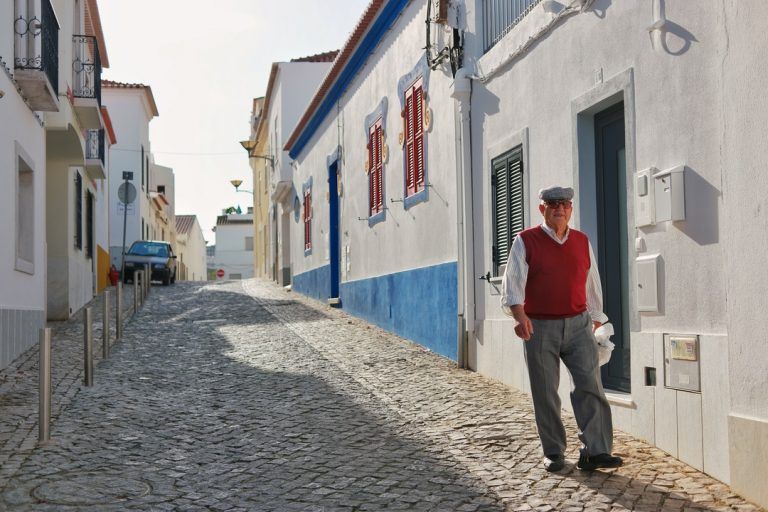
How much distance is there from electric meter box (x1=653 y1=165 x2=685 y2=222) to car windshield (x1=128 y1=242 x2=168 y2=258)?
2601 centimetres

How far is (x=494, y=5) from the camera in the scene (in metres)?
10.5

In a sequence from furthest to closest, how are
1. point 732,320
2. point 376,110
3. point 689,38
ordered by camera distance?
point 376,110 → point 689,38 → point 732,320

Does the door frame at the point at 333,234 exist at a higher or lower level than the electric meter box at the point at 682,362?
higher

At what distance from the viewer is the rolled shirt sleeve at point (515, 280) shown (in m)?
6.00

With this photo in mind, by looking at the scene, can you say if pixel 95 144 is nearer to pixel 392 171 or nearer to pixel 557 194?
pixel 392 171

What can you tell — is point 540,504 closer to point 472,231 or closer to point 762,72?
point 762,72

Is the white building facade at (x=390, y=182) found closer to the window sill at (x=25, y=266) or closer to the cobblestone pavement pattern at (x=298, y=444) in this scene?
the cobblestone pavement pattern at (x=298, y=444)

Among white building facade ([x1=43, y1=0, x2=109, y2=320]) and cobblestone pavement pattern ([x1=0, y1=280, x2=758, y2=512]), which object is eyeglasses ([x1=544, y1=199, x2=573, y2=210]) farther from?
white building facade ([x1=43, y1=0, x2=109, y2=320])

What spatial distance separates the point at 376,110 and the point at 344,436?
9501 mm

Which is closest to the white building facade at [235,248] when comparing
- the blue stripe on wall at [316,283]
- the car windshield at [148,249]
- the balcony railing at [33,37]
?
the car windshield at [148,249]

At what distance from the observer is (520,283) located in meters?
6.03

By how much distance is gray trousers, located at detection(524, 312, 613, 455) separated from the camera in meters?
5.98

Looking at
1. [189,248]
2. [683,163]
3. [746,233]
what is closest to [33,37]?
[683,163]

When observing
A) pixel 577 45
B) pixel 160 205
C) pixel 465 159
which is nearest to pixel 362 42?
pixel 465 159
